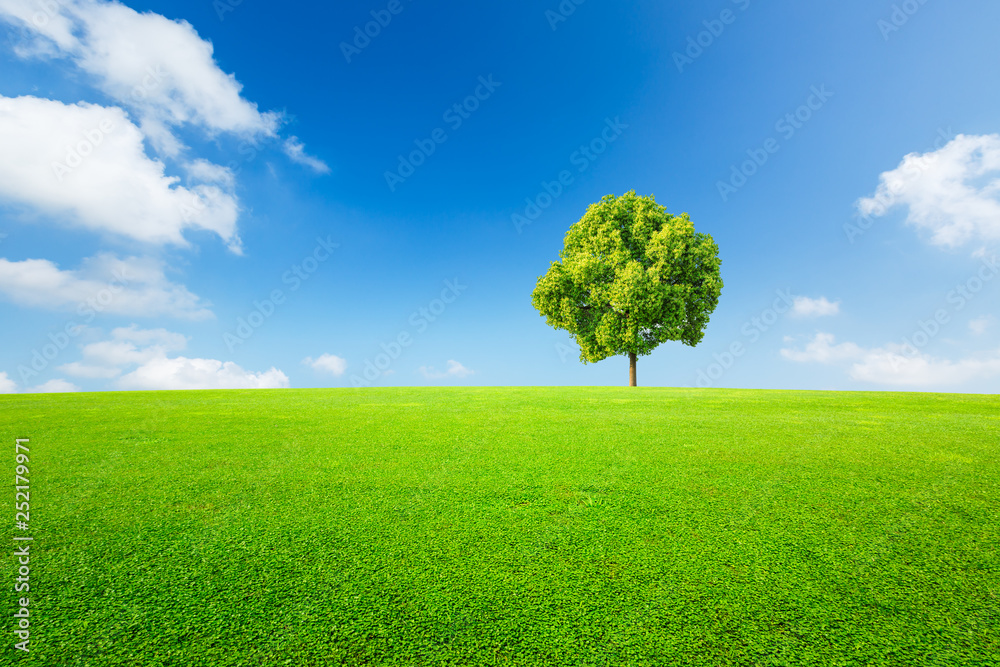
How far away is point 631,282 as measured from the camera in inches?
996

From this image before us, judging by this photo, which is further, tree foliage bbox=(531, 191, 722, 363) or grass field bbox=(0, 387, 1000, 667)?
tree foliage bbox=(531, 191, 722, 363)

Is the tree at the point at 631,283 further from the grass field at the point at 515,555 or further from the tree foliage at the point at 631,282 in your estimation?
the grass field at the point at 515,555

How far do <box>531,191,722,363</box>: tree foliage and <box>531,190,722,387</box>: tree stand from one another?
6 centimetres

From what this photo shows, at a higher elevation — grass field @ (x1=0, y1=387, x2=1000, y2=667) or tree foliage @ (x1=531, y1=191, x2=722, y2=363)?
tree foliage @ (x1=531, y1=191, x2=722, y2=363)

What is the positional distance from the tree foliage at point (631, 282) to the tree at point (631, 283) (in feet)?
0.19

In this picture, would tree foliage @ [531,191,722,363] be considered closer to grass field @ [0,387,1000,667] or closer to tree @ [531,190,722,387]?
tree @ [531,190,722,387]

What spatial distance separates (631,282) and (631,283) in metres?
0.07

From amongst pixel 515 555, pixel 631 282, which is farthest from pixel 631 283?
pixel 515 555

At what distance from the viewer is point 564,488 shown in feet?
15.4

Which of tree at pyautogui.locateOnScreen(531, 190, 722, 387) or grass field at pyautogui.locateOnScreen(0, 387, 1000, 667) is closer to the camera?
grass field at pyautogui.locateOnScreen(0, 387, 1000, 667)

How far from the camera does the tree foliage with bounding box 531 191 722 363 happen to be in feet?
85.1

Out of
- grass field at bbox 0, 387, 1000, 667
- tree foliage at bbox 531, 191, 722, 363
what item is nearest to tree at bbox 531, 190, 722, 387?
tree foliage at bbox 531, 191, 722, 363

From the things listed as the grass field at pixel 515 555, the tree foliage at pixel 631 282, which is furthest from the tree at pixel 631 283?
the grass field at pixel 515 555

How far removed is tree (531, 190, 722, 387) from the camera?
26.0 m
